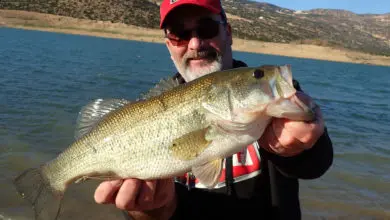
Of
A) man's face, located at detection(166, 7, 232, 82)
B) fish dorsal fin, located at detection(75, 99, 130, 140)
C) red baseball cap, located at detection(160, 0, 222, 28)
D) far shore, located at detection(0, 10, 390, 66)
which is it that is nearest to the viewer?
fish dorsal fin, located at detection(75, 99, 130, 140)

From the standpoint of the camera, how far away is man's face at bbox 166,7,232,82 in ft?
12.8

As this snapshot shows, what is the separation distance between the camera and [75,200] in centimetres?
620

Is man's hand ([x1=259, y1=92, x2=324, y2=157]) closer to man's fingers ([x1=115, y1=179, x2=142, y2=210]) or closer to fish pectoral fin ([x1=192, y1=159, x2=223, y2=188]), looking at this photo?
fish pectoral fin ([x1=192, y1=159, x2=223, y2=188])

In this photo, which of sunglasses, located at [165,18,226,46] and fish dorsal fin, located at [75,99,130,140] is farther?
sunglasses, located at [165,18,226,46]

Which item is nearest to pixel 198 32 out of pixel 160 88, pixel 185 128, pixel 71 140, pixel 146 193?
pixel 160 88

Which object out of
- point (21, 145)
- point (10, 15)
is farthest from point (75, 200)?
point (10, 15)

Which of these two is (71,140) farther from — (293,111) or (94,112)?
(293,111)

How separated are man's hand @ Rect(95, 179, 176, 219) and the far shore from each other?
211 feet

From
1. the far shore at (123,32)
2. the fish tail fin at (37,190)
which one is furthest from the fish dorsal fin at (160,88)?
the far shore at (123,32)

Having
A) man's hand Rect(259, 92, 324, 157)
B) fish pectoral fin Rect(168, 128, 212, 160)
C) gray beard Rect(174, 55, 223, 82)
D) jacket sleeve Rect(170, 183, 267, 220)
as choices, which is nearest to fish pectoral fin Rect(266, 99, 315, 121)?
man's hand Rect(259, 92, 324, 157)

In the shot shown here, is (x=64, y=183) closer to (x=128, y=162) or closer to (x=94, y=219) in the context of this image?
(x=128, y=162)

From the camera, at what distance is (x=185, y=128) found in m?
2.61

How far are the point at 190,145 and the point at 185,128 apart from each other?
0.12 meters

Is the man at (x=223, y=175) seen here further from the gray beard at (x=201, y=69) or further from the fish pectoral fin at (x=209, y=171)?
the fish pectoral fin at (x=209, y=171)
